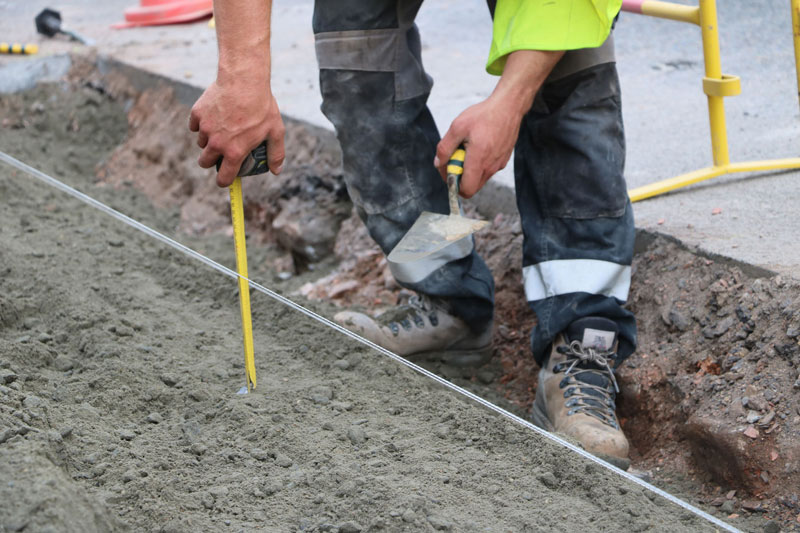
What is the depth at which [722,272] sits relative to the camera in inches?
85.8

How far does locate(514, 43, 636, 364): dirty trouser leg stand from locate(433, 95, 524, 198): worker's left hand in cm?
35

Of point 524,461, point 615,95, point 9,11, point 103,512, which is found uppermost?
point 9,11

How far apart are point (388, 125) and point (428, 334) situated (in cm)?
63

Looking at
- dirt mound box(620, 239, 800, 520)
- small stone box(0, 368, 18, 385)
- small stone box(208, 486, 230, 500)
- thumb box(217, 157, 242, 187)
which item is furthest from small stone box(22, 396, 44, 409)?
dirt mound box(620, 239, 800, 520)

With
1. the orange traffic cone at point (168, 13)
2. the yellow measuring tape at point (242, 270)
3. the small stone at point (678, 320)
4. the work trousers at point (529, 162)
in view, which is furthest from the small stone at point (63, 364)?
the orange traffic cone at point (168, 13)

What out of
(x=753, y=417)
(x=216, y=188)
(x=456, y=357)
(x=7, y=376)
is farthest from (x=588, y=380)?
(x=216, y=188)

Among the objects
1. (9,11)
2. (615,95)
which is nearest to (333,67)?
(615,95)

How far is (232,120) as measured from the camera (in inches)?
68.6

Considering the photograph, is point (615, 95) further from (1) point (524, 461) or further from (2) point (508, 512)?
(2) point (508, 512)

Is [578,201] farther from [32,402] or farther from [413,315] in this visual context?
[32,402]

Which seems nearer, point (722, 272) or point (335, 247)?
point (722, 272)

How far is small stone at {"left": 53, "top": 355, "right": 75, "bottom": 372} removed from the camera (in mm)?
2072

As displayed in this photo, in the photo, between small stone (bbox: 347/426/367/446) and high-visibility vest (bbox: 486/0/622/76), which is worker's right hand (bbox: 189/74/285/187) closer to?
high-visibility vest (bbox: 486/0/622/76)

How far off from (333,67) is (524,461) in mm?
1107
